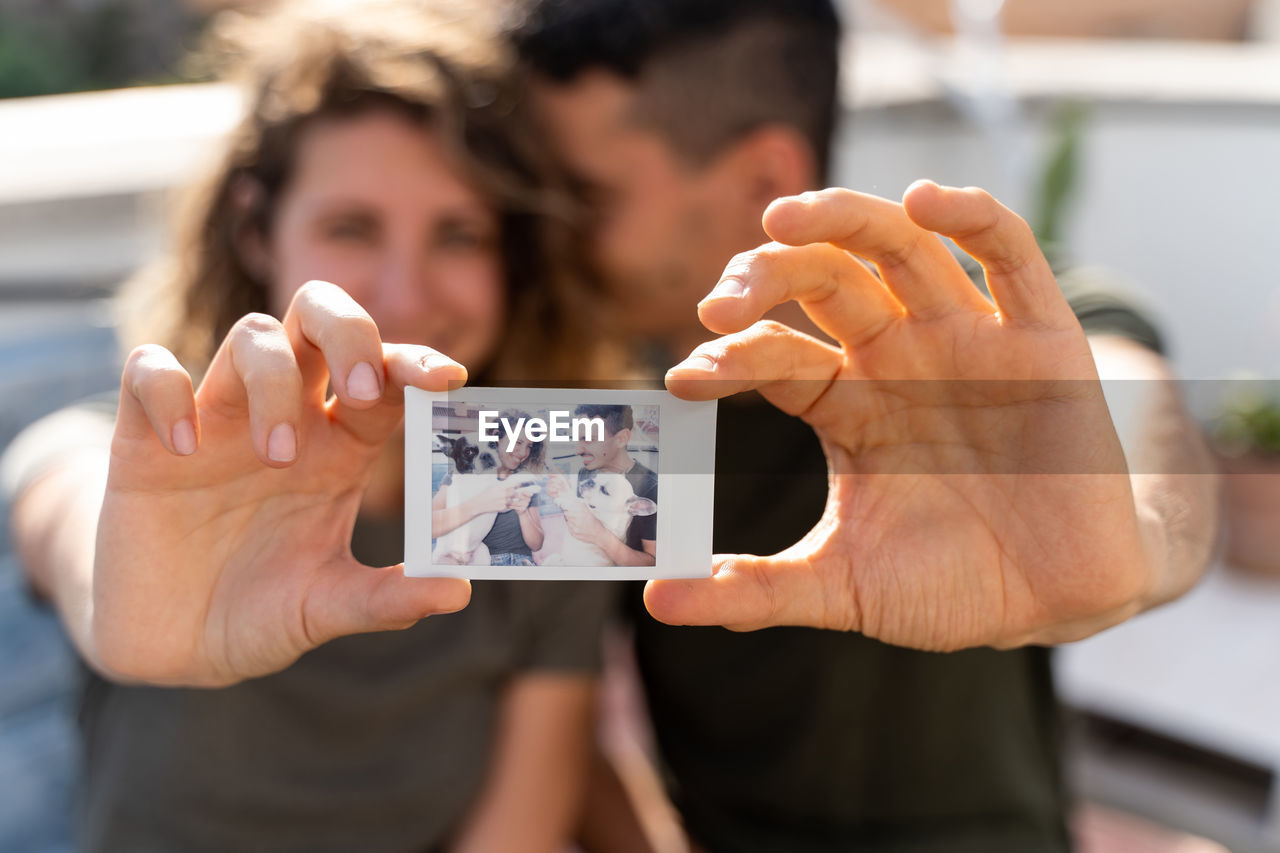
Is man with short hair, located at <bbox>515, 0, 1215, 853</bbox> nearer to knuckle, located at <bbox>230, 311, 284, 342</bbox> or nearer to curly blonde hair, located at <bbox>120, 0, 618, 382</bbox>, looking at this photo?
curly blonde hair, located at <bbox>120, 0, 618, 382</bbox>

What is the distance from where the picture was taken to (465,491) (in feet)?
1.99

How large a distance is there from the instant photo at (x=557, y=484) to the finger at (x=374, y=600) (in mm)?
13

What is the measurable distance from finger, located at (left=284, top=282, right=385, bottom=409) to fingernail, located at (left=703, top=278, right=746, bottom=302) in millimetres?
225

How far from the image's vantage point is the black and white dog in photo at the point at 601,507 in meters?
0.61

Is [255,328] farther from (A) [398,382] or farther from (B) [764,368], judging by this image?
(B) [764,368]

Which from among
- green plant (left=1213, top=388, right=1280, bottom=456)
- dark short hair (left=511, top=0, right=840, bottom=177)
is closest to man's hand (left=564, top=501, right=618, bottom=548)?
dark short hair (left=511, top=0, right=840, bottom=177)

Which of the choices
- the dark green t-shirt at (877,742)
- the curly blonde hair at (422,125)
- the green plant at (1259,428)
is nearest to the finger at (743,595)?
the dark green t-shirt at (877,742)

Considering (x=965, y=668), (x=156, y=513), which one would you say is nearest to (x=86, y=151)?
(x=156, y=513)

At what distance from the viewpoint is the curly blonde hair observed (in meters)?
1.06

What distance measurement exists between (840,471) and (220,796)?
33.6 inches

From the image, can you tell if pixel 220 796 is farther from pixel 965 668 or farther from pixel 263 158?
pixel 965 668

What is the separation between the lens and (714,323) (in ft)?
1.92

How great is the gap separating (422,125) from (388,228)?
152mm

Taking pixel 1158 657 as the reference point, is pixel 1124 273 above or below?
above
